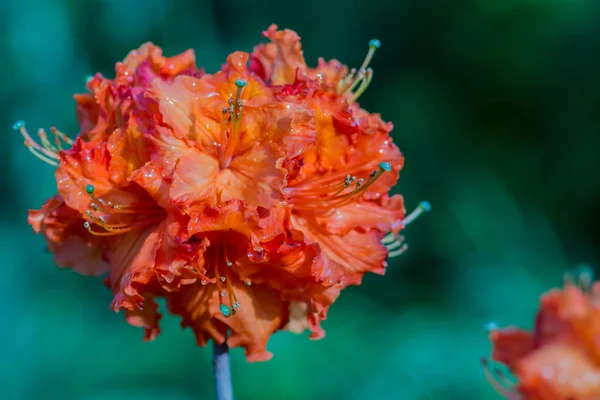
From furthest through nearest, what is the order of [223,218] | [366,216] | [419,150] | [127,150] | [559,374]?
[419,150] < [366,216] < [127,150] < [223,218] < [559,374]

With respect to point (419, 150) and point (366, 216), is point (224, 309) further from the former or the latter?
point (419, 150)

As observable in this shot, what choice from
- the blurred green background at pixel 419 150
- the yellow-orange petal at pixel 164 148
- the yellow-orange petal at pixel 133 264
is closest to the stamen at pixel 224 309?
the yellow-orange petal at pixel 133 264

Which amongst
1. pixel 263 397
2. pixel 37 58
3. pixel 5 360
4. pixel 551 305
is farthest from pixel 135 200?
pixel 37 58

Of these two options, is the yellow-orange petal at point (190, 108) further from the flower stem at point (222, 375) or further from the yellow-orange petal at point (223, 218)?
the flower stem at point (222, 375)

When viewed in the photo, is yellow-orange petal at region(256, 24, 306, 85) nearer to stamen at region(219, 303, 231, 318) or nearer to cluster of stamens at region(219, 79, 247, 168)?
cluster of stamens at region(219, 79, 247, 168)

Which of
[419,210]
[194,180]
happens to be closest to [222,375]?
[194,180]

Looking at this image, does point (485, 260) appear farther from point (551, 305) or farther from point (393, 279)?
point (551, 305)

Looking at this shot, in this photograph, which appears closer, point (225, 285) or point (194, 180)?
point (194, 180)
